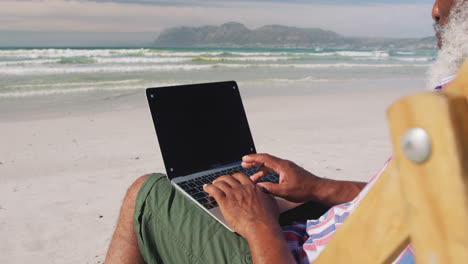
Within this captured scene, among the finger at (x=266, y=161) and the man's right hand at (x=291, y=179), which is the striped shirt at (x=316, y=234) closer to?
the man's right hand at (x=291, y=179)

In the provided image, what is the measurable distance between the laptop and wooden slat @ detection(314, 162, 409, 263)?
96 centimetres

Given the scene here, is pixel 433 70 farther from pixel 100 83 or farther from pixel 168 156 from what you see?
pixel 100 83

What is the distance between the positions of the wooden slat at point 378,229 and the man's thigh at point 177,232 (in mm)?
668

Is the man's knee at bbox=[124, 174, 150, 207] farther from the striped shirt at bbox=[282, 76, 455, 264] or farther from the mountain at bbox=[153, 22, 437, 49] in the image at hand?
the mountain at bbox=[153, 22, 437, 49]

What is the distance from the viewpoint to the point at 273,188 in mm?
1585

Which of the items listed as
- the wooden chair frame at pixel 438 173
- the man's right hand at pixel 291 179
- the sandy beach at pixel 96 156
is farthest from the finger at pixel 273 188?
the sandy beach at pixel 96 156

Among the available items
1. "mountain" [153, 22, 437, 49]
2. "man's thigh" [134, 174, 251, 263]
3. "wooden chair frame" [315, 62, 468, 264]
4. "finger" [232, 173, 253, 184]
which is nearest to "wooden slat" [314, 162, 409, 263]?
"wooden chair frame" [315, 62, 468, 264]

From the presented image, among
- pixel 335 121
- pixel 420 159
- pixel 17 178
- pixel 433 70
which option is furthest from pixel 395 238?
pixel 335 121

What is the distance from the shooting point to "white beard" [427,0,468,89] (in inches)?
39.4

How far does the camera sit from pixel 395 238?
2.05 feet

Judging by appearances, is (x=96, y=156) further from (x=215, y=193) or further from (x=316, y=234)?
(x=316, y=234)

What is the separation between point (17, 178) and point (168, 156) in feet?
9.71

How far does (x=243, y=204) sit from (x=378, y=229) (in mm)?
760

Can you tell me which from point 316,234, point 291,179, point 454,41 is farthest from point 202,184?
point 454,41
